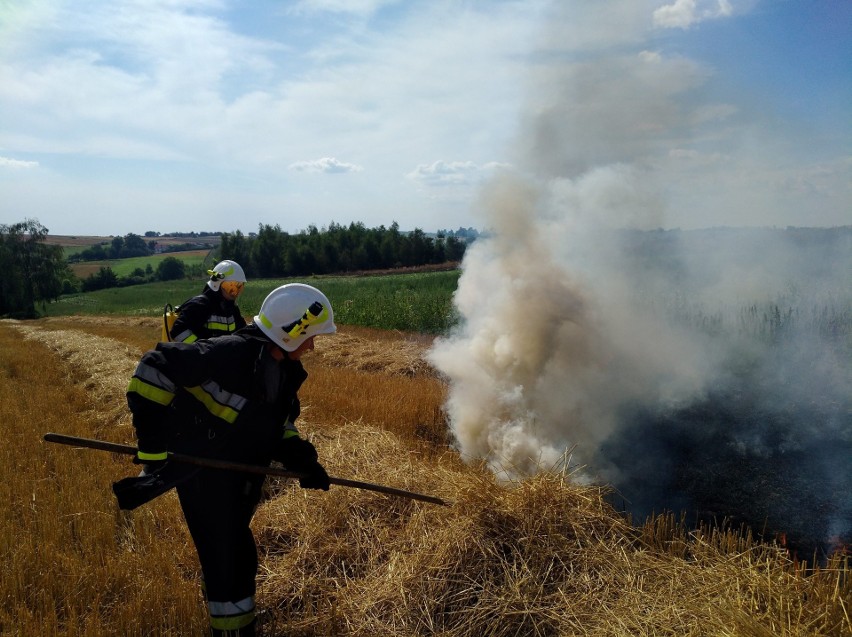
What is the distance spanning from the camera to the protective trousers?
10.1 feet

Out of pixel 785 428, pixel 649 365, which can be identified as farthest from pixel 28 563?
pixel 649 365

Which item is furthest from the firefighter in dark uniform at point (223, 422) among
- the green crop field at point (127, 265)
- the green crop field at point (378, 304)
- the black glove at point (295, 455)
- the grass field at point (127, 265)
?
the grass field at point (127, 265)

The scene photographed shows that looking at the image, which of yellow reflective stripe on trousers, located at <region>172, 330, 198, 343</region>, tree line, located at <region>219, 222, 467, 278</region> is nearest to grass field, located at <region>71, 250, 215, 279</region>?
tree line, located at <region>219, 222, 467, 278</region>

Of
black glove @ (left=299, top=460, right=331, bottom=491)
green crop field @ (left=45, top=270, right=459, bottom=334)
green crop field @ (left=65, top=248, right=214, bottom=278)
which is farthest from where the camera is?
green crop field @ (left=65, top=248, right=214, bottom=278)

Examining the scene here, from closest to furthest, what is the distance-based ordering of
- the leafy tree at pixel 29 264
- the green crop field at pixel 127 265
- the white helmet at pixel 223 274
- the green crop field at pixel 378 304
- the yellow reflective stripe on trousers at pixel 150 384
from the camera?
the yellow reflective stripe on trousers at pixel 150 384
the white helmet at pixel 223 274
the green crop field at pixel 378 304
the leafy tree at pixel 29 264
the green crop field at pixel 127 265

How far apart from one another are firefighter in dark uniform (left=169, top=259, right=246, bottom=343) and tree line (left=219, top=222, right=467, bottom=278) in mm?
52537

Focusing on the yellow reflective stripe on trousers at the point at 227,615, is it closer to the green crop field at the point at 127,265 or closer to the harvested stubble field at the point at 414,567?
the harvested stubble field at the point at 414,567

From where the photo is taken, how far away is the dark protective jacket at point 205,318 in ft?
19.9

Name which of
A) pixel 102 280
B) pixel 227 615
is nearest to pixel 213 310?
pixel 227 615

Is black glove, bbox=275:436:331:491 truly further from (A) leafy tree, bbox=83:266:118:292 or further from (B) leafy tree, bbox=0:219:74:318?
(A) leafy tree, bbox=83:266:118:292

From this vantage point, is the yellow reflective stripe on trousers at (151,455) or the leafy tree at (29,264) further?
the leafy tree at (29,264)

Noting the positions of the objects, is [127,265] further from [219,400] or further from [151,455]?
[151,455]

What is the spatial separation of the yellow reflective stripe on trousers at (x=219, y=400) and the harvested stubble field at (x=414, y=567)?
4.88 ft

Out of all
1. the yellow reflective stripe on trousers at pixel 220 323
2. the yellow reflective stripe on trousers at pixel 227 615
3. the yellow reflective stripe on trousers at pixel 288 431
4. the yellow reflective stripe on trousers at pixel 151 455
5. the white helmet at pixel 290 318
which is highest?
the white helmet at pixel 290 318
